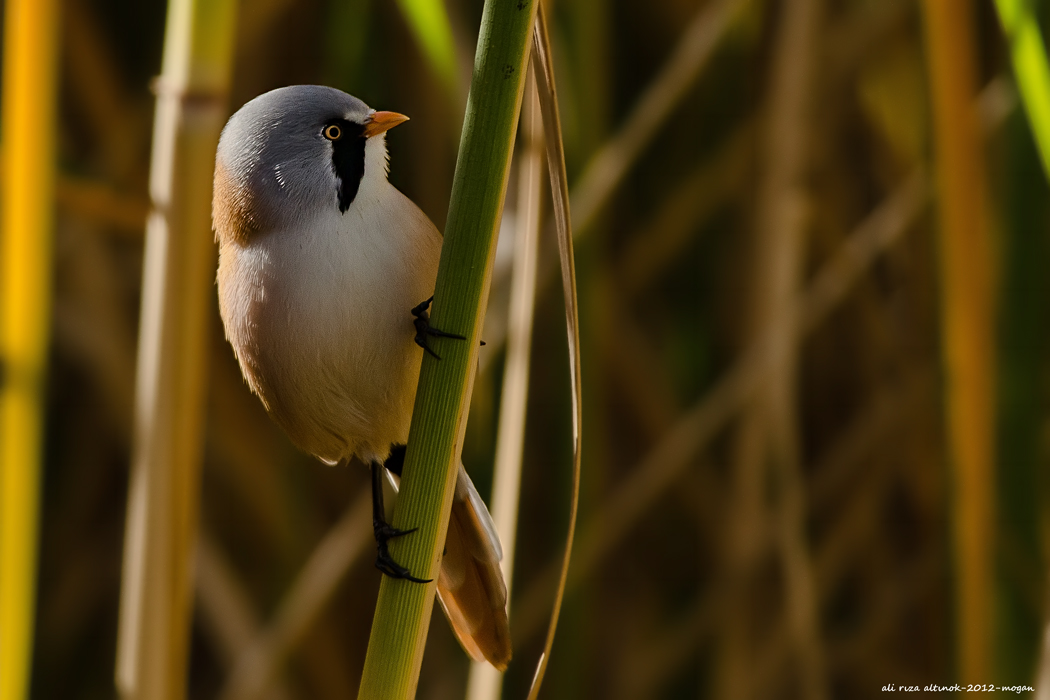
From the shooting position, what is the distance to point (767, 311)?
1.48 m

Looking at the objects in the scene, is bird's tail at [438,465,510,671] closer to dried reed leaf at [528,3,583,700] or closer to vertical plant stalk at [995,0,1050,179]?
dried reed leaf at [528,3,583,700]

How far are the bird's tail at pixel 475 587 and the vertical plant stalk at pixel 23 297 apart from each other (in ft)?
1.06

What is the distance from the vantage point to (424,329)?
678 millimetres

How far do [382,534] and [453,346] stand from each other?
23cm

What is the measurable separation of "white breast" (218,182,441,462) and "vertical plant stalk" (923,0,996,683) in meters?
0.55

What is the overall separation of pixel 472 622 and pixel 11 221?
485 millimetres

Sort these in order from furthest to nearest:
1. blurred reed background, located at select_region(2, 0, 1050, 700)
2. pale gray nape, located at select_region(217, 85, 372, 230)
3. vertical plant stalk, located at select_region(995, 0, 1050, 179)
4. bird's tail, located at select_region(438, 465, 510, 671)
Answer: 1. blurred reed background, located at select_region(2, 0, 1050, 700)
2. vertical plant stalk, located at select_region(995, 0, 1050, 179)
3. bird's tail, located at select_region(438, 465, 510, 671)
4. pale gray nape, located at select_region(217, 85, 372, 230)

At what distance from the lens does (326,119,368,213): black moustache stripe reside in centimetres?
73

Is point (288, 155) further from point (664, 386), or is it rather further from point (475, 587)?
point (664, 386)

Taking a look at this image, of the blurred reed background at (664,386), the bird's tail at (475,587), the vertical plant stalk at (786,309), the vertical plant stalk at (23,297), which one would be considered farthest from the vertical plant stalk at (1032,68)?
the vertical plant stalk at (23,297)

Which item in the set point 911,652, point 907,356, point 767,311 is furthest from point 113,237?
point 911,652

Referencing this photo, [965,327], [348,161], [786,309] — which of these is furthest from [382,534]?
[786,309]

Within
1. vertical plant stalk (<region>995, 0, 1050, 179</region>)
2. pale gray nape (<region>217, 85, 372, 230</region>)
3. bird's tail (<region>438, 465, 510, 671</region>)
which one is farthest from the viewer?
vertical plant stalk (<region>995, 0, 1050, 179</region>)

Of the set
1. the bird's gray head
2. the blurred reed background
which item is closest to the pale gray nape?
the bird's gray head
